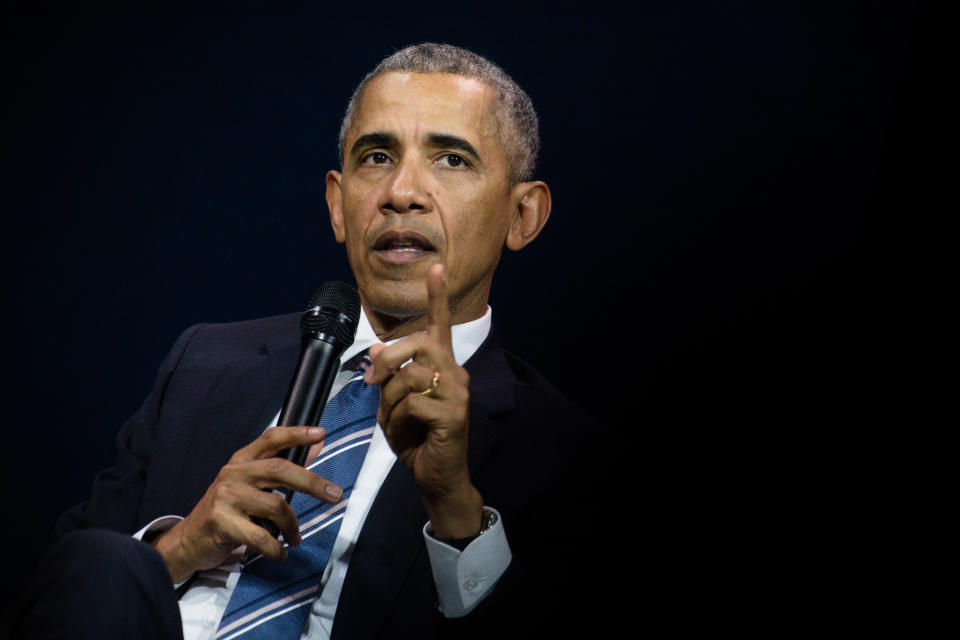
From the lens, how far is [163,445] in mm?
1771

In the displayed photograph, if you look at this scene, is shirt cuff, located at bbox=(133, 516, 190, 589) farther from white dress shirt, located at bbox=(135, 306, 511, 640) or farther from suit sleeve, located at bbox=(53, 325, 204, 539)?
suit sleeve, located at bbox=(53, 325, 204, 539)

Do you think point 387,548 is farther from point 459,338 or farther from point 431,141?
point 431,141

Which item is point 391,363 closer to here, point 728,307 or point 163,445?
point 163,445

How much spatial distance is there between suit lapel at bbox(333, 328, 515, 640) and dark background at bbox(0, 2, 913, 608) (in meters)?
0.34

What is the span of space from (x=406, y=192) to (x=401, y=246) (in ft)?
0.33

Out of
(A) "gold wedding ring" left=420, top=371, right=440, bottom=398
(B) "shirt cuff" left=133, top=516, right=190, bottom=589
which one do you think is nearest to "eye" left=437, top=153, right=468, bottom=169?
(A) "gold wedding ring" left=420, top=371, right=440, bottom=398

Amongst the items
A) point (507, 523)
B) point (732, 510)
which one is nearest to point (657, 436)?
point (732, 510)

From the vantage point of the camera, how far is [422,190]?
5.41 feet

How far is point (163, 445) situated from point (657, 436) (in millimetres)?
1042

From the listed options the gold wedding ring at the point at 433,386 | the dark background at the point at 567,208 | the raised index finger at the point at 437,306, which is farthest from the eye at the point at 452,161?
the gold wedding ring at the point at 433,386

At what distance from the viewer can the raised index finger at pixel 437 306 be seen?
125cm

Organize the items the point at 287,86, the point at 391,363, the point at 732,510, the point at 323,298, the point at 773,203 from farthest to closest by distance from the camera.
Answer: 1. the point at 287,86
2. the point at 773,203
3. the point at 732,510
4. the point at 323,298
5. the point at 391,363

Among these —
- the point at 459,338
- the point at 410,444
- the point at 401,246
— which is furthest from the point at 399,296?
the point at 410,444

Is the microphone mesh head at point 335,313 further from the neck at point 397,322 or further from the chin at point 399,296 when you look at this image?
the neck at point 397,322
